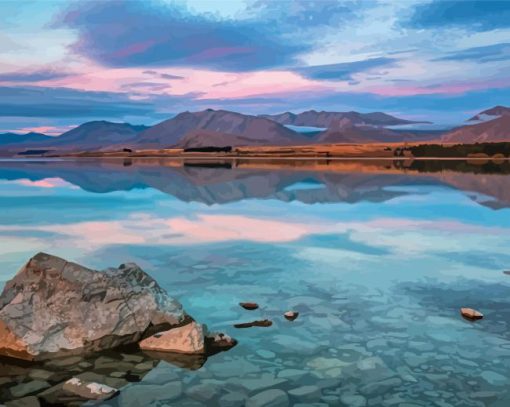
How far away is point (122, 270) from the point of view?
37.4ft

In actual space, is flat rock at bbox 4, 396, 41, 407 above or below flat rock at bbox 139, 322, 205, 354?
below

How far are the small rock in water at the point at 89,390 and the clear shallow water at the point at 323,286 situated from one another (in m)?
0.18

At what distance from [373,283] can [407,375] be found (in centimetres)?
605

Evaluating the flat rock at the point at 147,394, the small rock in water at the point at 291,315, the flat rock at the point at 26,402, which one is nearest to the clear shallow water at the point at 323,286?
the flat rock at the point at 147,394

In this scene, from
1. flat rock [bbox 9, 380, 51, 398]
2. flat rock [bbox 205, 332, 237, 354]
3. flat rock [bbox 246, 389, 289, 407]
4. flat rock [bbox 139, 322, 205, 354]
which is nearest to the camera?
flat rock [bbox 246, 389, 289, 407]

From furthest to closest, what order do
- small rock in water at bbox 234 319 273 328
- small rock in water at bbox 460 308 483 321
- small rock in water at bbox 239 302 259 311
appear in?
1. small rock in water at bbox 239 302 259 311
2. small rock in water at bbox 460 308 483 321
3. small rock in water at bbox 234 319 273 328

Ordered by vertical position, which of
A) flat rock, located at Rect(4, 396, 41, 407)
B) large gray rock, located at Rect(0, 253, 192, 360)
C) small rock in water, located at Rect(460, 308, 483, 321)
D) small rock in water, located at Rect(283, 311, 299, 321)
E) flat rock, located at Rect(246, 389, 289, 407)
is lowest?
flat rock, located at Rect(4, 396, 41, 407)

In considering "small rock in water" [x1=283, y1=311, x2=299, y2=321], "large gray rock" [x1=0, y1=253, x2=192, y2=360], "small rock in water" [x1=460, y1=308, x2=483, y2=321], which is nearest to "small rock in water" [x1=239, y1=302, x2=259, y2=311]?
"small rock in water" [x1=283, y1=311, x2=299, y2=321]

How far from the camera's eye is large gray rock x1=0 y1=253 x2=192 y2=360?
9.76 meters

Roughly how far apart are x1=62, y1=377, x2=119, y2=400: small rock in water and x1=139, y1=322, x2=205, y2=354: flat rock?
184 cm

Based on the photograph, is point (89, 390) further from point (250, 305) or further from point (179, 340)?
point (250, 305)

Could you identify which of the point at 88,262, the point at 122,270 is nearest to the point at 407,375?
the point at 122,270

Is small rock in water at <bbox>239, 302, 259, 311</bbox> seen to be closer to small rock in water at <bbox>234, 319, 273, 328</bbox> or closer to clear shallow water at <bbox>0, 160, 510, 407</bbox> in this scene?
clear shallow water at <bbox>0, 160, 510, 407</bbox>

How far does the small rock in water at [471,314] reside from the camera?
11.2 meters
